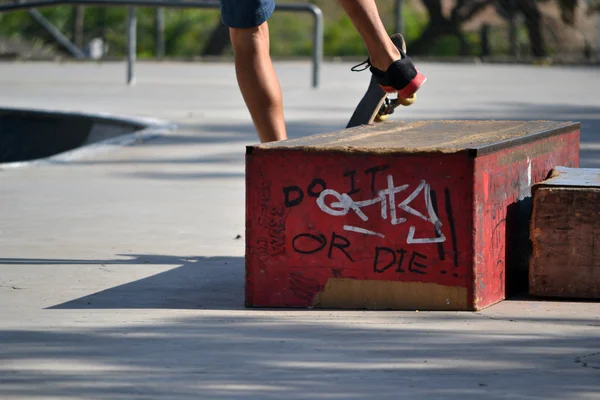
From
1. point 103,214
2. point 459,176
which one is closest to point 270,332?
point 459,176

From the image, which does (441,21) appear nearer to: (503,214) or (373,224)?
(503,214)

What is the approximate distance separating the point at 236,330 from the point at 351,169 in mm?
510

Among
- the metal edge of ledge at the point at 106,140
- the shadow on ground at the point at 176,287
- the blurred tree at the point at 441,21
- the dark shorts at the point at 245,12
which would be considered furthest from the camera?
the blurred tree at the point at 441,21

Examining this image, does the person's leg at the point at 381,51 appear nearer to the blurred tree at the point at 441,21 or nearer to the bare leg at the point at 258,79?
the bare leg at the point at 258,79

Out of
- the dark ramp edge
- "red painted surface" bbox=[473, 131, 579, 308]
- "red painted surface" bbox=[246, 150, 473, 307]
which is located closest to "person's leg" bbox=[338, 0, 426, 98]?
"red painted surface" bbox=[473, 131, 579, 308]

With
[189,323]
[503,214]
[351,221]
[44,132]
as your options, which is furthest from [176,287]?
[44,132]

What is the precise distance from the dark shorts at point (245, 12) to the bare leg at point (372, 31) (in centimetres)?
25

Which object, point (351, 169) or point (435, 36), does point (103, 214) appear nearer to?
point (351, 169)

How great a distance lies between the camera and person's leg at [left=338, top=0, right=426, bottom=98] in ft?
12.8

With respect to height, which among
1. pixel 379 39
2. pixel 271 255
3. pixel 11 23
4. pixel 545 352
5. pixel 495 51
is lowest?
pixel 545 352

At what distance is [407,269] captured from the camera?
310cm

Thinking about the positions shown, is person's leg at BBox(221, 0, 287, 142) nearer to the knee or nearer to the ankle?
the knee

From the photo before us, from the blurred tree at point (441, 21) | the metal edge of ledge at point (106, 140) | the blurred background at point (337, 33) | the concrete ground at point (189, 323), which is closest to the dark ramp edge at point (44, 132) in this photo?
the metal edge of ledge at point (106, 140)

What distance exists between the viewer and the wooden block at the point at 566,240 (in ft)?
10.7
